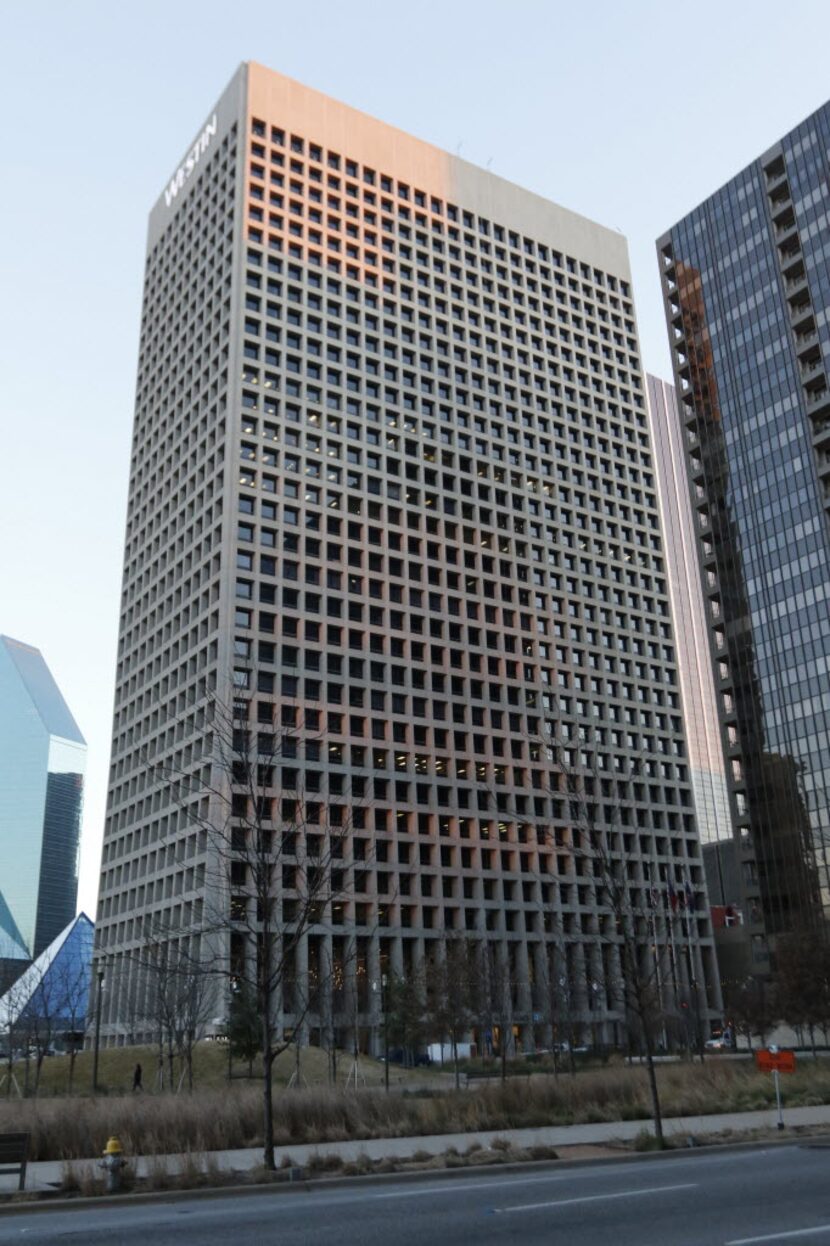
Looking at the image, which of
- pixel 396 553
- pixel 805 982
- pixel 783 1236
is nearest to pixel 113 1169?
pixel 783 1236

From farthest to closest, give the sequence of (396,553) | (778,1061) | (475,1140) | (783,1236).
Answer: (396,553), (778,1061), (475,1140), (783,1236)

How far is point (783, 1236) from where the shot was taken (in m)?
12.0

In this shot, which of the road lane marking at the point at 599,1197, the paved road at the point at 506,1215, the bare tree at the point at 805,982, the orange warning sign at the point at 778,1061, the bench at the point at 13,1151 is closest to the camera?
the paved road at the point at 506,1215

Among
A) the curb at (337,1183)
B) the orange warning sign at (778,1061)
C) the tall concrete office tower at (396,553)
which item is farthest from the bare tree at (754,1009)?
the curb at (337,1183)

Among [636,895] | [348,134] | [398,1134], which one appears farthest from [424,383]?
[398,1134]

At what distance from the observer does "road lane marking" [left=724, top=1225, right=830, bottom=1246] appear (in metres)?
11.6

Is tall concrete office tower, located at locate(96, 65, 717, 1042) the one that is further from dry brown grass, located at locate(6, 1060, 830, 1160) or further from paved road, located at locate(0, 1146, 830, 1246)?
paved road, located at locate(0, 1146, 830, 1246)

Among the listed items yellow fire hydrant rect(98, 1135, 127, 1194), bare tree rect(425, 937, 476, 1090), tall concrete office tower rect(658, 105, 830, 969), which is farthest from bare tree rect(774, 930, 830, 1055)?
yellow fire hydrant rect(98, 1135, 127, 1194)

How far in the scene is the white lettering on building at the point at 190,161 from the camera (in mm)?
125750

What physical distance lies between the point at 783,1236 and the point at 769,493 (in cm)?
11357

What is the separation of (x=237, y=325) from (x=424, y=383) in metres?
23.5

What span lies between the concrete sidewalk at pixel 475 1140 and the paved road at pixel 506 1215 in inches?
122

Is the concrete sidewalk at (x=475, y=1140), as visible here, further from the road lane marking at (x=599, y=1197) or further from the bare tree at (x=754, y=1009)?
the bare tree at (x=754, y=1009)

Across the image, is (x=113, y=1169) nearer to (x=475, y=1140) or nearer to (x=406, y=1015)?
(x=475, y=1140)
